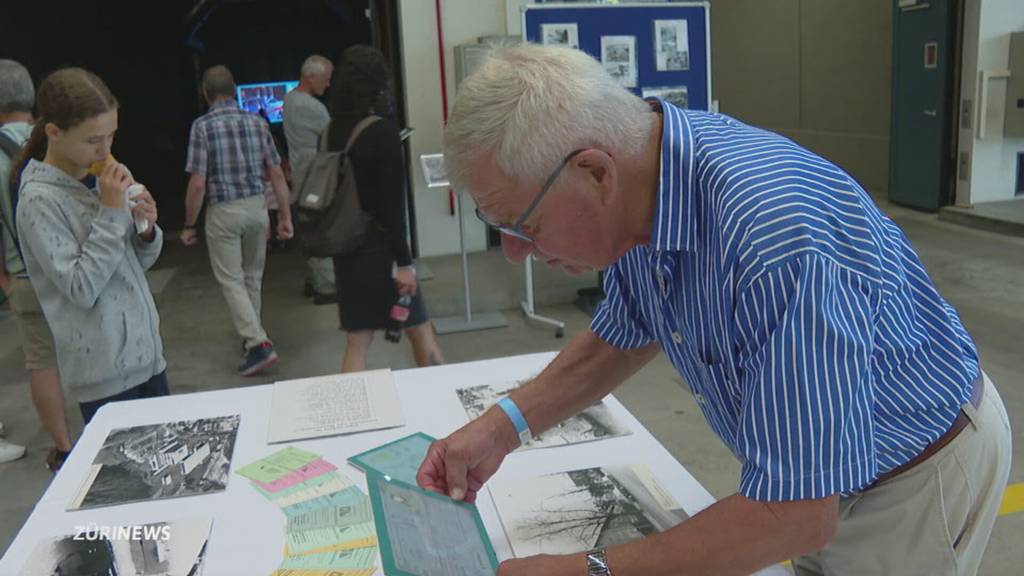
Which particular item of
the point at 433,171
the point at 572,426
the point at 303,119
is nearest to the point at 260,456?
the point at 572,426

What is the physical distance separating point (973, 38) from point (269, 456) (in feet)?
21.3

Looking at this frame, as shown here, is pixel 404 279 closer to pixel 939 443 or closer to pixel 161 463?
pixel 161 463

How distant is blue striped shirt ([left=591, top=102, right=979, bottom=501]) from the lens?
0.84 m

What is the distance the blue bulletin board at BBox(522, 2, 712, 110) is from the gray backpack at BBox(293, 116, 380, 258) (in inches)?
62.1

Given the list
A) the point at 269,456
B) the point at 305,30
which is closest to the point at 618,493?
the point at 269,456

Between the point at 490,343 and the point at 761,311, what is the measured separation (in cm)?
363

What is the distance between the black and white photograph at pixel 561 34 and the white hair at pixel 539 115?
3348mm

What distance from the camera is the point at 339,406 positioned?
5.89 feet

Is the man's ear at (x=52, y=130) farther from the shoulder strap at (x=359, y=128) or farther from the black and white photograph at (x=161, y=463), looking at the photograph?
the shoulder strap at (x=359, y=128)

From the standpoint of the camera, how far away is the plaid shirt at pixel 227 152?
12.9 ft

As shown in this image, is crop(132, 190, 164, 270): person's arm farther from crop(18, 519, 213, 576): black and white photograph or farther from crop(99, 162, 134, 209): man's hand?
crop(18, 519, 213, 576): black and white photograph

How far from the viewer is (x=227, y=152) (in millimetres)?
3979

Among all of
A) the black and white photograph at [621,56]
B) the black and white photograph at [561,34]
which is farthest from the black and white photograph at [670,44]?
the black and white photograph at [561,34]

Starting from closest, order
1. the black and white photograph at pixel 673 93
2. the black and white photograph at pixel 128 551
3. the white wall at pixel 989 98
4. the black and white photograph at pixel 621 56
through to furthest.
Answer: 1. the black and white photograph at pixel 128 551
2. the black and white photograph at pixel 621 56
3. the black and white photograph at pixel 673 93
4. the white wall at pixel 989 98
